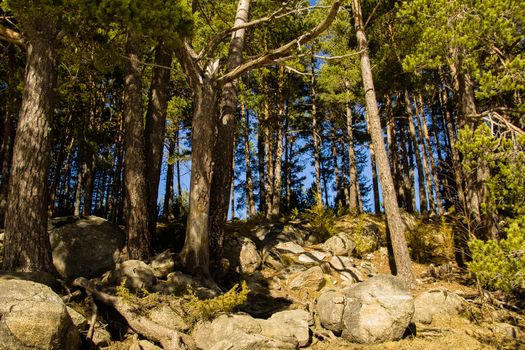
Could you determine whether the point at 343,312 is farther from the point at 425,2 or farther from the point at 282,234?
the point at 425,2

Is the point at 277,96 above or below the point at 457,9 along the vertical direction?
above

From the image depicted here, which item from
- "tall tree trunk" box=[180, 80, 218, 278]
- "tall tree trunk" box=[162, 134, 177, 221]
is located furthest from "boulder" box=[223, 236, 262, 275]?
"tall tree trunk" box=[162, 134, 177, 221]

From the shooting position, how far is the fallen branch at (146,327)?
17.1 ft

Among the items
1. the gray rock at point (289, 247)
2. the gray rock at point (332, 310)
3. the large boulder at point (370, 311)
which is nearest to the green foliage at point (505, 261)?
the large boulder at point (370, 311)

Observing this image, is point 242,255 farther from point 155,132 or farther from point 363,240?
point 363,240

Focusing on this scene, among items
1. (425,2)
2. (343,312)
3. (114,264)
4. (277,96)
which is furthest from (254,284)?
(277,96)

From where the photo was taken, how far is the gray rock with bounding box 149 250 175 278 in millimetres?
7422

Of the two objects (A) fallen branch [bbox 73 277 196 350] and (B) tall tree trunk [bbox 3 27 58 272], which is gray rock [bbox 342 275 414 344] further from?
(B) tall tree trunk [bbox 3 27 58 272]

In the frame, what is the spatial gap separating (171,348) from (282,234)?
6751 mm

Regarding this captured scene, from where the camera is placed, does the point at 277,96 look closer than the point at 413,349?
No

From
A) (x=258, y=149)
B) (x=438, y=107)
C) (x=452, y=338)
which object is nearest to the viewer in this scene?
(x=452, y=338)

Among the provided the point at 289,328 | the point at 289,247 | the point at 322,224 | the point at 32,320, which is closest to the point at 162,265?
the point at 289,328

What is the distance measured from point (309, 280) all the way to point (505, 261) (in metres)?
4.23

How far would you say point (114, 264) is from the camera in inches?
321
